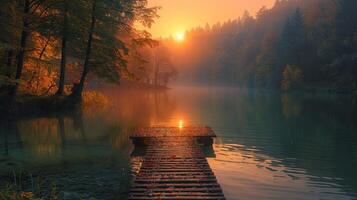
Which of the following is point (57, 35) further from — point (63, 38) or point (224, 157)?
point (224, 157)

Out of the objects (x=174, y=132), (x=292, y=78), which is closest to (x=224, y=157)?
(x=174, y=132)

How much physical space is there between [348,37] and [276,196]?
9307 cm

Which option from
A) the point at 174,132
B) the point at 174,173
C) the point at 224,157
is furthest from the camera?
the point at 174,132

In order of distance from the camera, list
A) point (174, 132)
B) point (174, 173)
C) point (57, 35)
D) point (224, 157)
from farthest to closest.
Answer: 1. point (57, 35)
2. point (174, 132)
3. point (224, 157)
4. point (174, 173)

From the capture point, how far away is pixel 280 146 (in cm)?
2286

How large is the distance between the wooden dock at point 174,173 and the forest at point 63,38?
48.6 ft

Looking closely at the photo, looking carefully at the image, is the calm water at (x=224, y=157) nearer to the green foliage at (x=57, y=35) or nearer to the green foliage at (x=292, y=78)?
the green foliage at (x=57, y=35)

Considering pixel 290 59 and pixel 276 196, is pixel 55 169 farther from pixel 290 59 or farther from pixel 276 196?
pixel 290 59

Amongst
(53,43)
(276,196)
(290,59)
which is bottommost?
(276,196)

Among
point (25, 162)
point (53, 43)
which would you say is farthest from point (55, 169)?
point (53, 43)

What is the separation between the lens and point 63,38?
35938 millimetres

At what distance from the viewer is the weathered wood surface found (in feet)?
74.0

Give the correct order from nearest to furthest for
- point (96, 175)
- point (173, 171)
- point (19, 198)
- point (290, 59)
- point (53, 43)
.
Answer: point (19, 198), point (173, 171), point (96, 175), point (53, 43), point (290, 59)

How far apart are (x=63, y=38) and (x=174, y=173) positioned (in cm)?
2608
